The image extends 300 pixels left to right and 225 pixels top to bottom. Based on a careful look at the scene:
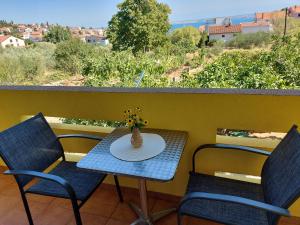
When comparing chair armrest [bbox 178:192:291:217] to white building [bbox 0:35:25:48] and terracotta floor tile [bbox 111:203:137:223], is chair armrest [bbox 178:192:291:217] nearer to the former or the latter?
terracotta floor tile [bbox 111:203:137:223]

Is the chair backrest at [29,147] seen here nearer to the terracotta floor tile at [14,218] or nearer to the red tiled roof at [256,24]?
the terracotta floor tile at [14,218]

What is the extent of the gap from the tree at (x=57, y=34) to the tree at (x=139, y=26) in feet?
1.56

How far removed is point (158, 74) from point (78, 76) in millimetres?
899

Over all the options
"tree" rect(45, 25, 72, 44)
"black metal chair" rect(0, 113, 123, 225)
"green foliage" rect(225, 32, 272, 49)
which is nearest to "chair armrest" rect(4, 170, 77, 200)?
"black metal chair" rect(0, 113, 123, 225)

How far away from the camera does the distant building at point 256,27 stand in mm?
1805

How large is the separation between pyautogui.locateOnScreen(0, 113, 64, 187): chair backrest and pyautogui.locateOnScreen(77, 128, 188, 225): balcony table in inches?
18.1

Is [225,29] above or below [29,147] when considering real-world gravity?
A: above

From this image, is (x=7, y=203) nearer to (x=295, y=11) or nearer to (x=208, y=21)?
(x=208, y=21)

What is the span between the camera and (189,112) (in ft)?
5.92

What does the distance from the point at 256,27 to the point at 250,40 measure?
20 centimetres

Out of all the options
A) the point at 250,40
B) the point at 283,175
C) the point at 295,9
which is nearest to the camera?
the point at 283,175

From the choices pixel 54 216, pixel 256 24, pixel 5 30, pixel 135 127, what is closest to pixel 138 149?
pixel 135 127

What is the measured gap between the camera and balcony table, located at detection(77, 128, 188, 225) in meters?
1.35

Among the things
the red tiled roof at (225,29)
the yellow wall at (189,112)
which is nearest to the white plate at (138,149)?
the yellow wall at (189,112)
